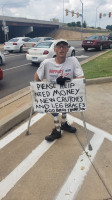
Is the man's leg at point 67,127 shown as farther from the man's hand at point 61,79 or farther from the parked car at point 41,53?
the parked car at point 41,53

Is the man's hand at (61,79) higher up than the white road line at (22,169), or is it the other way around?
the man's hand at (61,79)

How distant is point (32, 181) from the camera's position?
2.80 metres

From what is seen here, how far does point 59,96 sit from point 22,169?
140cm

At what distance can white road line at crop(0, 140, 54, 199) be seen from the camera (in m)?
2.72

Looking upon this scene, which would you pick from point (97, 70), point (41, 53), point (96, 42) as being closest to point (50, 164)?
point (97, 70)

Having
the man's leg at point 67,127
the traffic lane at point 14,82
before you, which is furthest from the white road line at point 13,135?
the traffic lane at point 14,82

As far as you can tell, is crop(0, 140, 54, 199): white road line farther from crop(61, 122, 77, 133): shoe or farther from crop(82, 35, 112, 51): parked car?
crop(82, 35, 112, 51): parked car

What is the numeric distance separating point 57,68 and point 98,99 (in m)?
3.03

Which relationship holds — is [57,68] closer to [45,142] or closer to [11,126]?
[45,142]

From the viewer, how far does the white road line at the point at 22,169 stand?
2719 mm

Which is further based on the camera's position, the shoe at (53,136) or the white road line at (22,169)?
the shoe at (53,136)

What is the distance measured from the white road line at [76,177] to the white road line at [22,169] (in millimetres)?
682

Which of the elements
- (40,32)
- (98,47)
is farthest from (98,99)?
(40,32)

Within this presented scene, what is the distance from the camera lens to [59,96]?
3.51 metres
